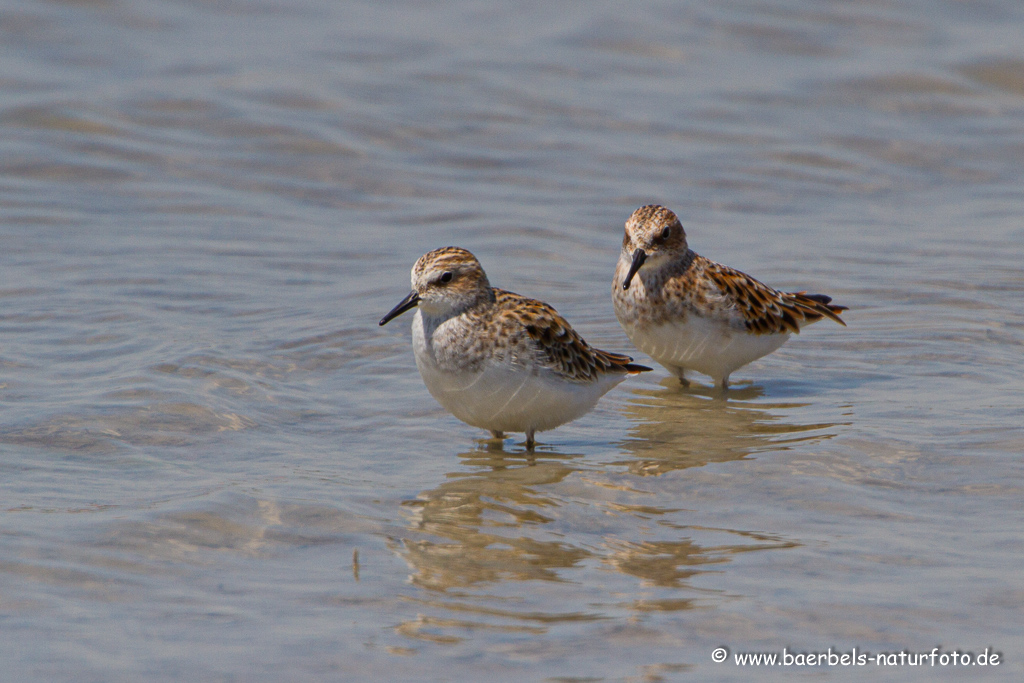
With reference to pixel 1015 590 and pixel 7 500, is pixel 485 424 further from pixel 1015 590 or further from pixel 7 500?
A: pixel 1015 590

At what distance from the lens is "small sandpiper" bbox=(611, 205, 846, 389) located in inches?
404

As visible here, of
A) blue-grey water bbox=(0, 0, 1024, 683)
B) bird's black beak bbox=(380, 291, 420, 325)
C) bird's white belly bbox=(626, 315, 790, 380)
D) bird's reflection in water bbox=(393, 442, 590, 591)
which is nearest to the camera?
blue-grey water bbox=(0, 0, 1024, 683)

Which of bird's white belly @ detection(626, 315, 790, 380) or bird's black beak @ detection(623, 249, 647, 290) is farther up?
bird's black beak @ detection(623, 249, 647, 290)

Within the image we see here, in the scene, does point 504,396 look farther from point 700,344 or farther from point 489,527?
point 700,344

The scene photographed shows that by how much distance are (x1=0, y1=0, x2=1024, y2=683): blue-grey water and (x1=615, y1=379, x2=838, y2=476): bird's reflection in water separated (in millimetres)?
48

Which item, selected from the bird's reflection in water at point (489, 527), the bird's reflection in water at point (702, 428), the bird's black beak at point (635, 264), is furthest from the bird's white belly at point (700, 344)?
the bird's reflection in water at point (489, 527)

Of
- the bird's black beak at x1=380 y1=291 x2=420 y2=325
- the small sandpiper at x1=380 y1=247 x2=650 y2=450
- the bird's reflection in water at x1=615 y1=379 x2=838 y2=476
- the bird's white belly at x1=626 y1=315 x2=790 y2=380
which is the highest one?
the bird's black beak at x1=380 y1=291 x2=420 y2=325

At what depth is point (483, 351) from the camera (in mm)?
8172

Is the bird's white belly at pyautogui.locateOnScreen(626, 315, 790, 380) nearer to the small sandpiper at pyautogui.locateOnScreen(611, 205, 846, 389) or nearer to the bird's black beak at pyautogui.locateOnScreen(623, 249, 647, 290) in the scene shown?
the small sandpiper at pyautogui.locateOnScreen(611, 205, 846, 389)

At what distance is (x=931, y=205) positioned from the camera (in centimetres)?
1570

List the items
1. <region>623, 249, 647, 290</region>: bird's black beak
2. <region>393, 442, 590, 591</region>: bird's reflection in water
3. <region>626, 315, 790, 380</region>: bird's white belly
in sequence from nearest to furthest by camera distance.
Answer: <region>393, 442, 590, 591</region>: bird's reflection in water < <region>623, 249, 647, 290</region>: bird's black beak < <region>626, 315, 790, 380</region>: bird's white belly

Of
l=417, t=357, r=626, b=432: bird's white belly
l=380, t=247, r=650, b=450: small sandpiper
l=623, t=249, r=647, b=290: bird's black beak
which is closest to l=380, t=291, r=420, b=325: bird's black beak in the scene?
l=380, t=247, r=650, b=450: small sandpiper

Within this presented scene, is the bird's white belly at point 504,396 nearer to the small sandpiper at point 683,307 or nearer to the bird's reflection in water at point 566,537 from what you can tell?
the bird's reflection in water at point 566,537

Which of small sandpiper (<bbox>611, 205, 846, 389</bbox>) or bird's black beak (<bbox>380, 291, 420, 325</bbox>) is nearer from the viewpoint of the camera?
bird's black beak (<bbox>380, 291, 420, 325</bbox>)
